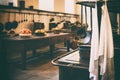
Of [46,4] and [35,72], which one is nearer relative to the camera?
[35,72]

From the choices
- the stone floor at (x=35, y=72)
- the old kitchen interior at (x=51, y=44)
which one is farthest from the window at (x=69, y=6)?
the stone floor at (x=35, y=72)

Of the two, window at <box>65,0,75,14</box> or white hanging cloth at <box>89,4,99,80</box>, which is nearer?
white hanging cloth at <box>89,4,99,80</box>

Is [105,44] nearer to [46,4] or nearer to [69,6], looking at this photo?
[46,4]

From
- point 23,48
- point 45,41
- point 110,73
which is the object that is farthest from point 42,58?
point 110,73

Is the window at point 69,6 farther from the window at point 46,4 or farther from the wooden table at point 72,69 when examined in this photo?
the wooden table at point 72,69

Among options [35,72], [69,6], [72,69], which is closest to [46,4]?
[69,6]

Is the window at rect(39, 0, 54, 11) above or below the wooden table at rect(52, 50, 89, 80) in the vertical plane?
above

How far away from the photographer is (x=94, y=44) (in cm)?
180

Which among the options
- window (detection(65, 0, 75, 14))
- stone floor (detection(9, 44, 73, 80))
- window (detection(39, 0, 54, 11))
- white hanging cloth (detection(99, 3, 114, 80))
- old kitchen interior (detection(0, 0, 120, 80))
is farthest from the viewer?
window (detection(65, 0, 75, 14))

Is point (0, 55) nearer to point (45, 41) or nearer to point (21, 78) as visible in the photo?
point (21, 78)

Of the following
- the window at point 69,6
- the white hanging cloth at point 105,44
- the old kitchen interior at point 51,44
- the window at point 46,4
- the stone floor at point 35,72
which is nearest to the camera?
the white hanging cloth at point 105,44

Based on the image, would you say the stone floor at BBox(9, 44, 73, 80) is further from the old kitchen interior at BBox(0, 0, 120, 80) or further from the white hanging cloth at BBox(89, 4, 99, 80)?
the white hanging cloth at BBox(89, 4, 99, 80)

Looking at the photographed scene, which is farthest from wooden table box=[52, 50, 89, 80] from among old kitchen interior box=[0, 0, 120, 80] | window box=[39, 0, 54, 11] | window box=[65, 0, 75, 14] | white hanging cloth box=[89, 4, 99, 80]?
window box=[65, 0, 75, 14]

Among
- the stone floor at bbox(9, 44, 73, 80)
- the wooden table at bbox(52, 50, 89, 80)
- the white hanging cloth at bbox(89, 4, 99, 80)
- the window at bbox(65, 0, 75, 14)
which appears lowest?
the stone floor at bbox(9, 44, 73, 80)
